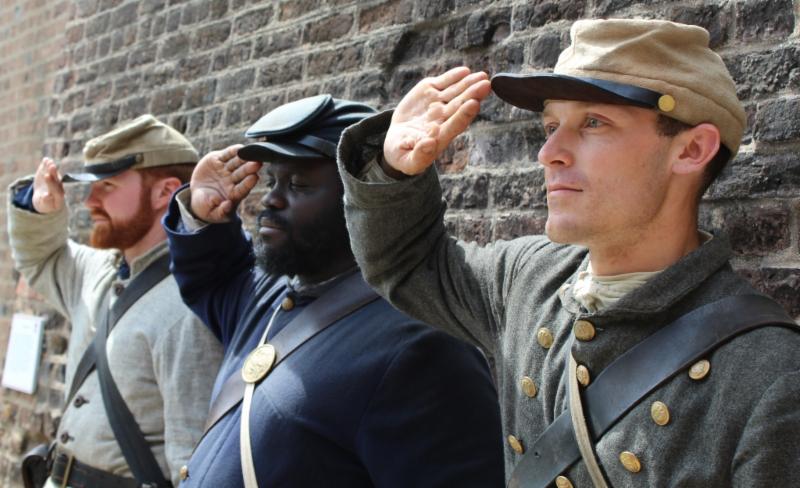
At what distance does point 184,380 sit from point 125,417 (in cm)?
31

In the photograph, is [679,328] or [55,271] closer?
[679,328]

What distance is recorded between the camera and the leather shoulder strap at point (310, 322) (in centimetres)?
237

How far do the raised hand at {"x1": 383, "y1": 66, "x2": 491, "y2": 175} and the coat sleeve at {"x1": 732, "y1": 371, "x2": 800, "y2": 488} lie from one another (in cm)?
79

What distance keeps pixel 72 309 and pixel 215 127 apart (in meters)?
1.07

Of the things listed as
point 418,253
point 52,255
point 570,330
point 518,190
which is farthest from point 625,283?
point 52,255

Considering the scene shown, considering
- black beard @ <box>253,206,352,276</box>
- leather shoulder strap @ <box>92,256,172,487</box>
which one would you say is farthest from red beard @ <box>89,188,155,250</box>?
black beard @ <box>253,206,352,276</box>

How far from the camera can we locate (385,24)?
10.8 ft

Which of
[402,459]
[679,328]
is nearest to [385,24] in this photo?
[402,459]

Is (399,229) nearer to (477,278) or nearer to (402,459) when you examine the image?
(477,278)

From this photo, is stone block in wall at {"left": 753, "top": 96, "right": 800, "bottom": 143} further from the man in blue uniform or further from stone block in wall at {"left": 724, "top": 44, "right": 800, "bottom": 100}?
the man in blue uniform

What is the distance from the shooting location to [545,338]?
1.72 meters

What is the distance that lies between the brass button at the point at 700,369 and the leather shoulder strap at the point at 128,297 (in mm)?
2295

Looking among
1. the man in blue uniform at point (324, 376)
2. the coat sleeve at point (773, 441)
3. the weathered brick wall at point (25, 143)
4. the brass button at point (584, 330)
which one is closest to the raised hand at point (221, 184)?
the man in blue uniform at point (324, 376)

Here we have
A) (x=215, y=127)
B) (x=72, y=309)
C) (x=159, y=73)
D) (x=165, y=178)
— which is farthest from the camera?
(x=159, y=73)
